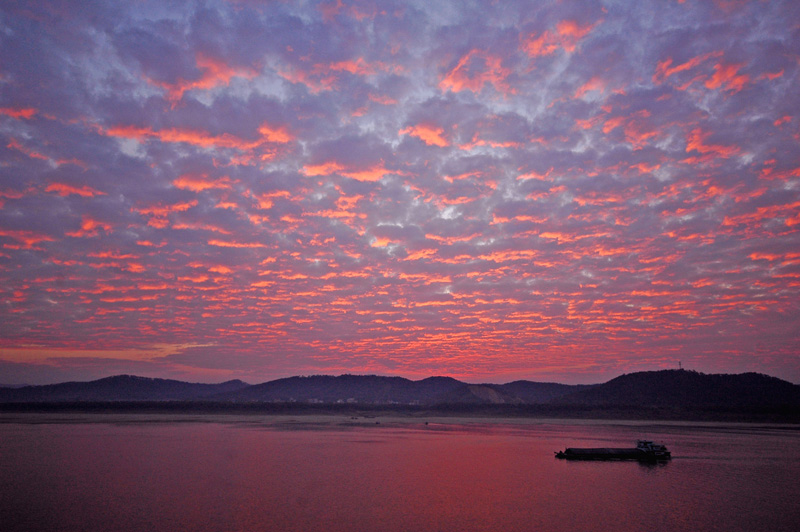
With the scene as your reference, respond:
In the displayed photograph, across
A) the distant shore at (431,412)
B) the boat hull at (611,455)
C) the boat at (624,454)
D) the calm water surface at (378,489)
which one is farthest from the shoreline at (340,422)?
the boat at (624,454)

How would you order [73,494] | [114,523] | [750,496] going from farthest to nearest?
[750,496] < [73,494] < [114,523]

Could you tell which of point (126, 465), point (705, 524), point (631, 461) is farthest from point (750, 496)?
point (126, 465)

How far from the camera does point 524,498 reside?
35625 mm

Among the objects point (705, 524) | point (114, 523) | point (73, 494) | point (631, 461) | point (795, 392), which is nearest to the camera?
point (114, 523)

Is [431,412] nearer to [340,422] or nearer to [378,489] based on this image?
[340,422]

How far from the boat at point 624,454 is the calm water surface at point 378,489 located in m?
1.64

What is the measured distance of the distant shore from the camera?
142500 millimetres

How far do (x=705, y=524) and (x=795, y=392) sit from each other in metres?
218

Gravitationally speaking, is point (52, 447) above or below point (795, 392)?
below

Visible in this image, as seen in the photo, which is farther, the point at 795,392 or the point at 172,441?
the point at 795,392

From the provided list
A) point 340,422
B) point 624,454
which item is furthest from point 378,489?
point 340,422

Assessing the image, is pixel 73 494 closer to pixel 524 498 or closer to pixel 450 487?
pixel 450 487

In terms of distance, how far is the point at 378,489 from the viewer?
1491 inches

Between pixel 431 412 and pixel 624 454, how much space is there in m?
131
